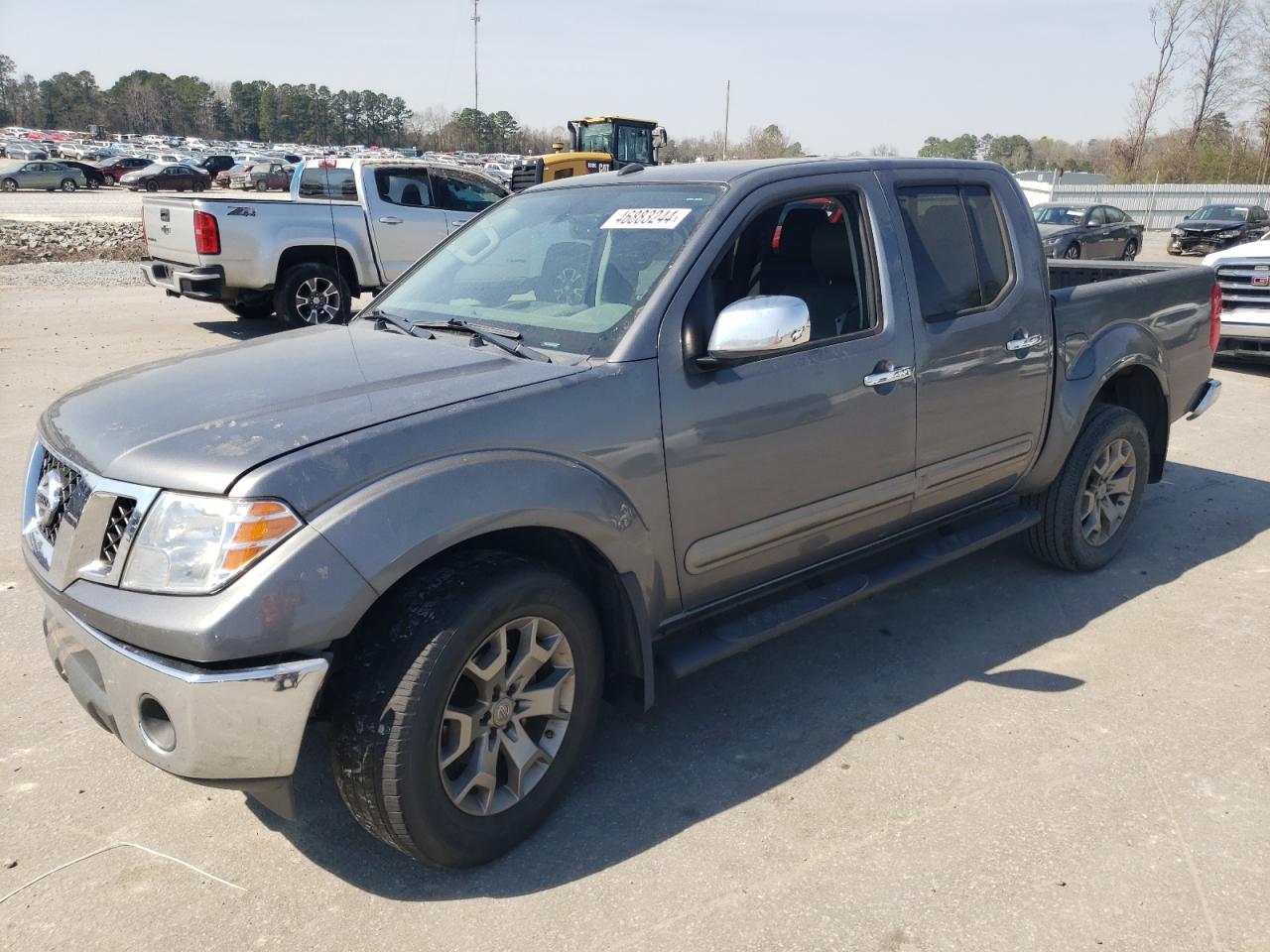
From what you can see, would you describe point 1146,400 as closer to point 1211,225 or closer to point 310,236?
point 310,236

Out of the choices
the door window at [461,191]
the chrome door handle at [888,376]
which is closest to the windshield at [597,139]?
the door window at [461,191]

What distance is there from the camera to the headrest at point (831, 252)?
373cm

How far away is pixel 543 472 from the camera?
2.70 metres

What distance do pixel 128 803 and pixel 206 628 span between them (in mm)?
1181

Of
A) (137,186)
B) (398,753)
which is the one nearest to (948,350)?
(398,753)

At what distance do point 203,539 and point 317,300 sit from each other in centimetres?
960

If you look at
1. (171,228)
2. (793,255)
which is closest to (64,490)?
(793,255)

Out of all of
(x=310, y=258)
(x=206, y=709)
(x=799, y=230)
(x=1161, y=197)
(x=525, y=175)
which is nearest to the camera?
(x=206, y=709)

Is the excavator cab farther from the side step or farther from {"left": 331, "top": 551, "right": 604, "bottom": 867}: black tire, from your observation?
{"left": 331, "top": 551, "right": 604, "bottom": 867}: black tire

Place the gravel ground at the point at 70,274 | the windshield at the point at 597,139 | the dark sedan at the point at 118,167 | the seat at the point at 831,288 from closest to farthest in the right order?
1. the seat at the point at 831,288
2. the gravel ground at the point at 70,274
3. the windshield at the point at 597,139
4. the dark sedan at the point at 118,167

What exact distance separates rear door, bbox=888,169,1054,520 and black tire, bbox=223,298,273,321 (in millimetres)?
9554

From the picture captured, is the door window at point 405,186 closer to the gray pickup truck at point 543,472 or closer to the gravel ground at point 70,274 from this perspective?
the gravel ground at point 70,274

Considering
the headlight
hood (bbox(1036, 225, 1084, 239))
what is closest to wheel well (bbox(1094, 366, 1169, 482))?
the headlight

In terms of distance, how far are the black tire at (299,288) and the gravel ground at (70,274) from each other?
6436 mm
